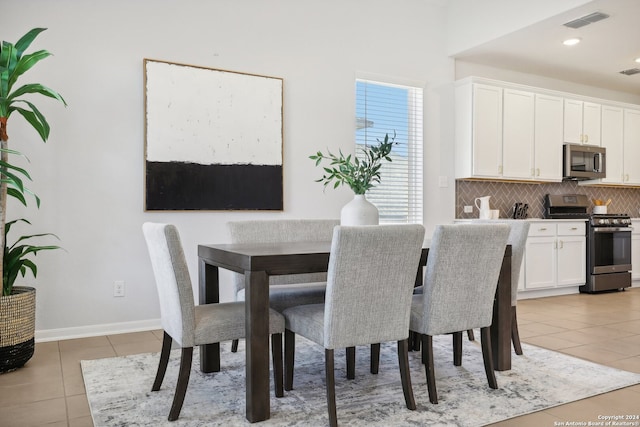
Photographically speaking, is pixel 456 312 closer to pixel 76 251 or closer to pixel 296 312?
pixel 296 312

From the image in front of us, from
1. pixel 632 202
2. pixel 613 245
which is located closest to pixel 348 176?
pixel 613 245

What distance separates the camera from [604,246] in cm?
583

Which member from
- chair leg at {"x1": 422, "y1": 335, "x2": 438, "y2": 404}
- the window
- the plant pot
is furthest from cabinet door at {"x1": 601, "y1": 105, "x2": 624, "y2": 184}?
the plant pot

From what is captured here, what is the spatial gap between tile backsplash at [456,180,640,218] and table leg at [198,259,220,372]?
3.41 metres

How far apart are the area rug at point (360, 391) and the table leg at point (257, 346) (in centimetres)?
8

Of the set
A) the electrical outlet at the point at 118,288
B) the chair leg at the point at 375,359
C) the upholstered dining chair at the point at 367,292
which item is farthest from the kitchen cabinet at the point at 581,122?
the electrical outlet at the point at 118,288

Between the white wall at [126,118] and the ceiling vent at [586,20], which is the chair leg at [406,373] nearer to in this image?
the white wall at [126,118]

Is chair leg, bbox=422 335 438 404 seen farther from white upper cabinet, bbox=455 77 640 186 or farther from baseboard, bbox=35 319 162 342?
white upper cabinet, bbox=455 77 640 186

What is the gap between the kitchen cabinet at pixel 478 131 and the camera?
17.3 feet

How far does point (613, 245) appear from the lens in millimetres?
5898

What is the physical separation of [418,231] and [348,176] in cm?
76

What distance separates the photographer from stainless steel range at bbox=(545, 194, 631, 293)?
575cm

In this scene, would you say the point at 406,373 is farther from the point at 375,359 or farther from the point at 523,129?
the point at 523,129

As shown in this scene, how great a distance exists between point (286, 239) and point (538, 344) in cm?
188
